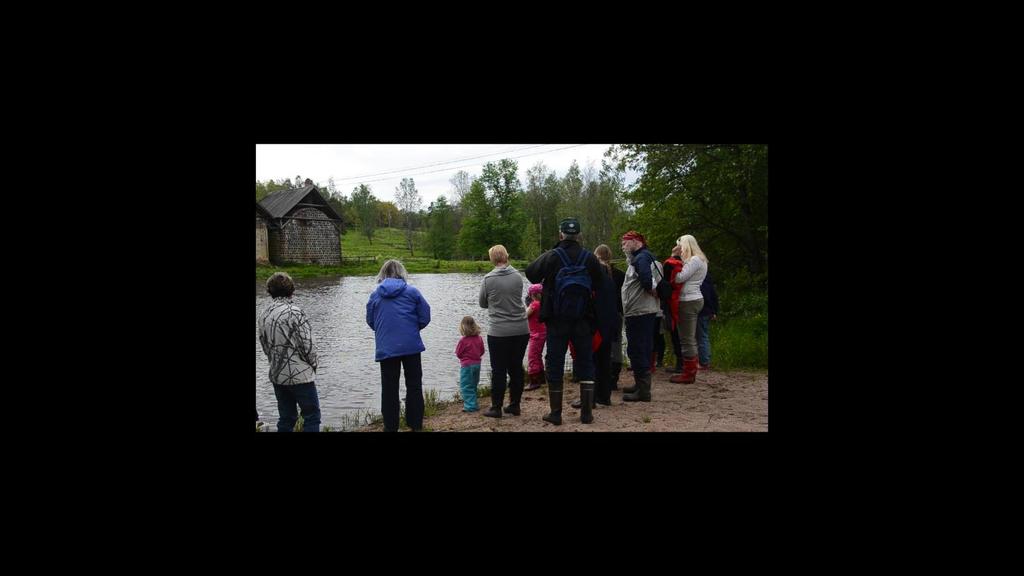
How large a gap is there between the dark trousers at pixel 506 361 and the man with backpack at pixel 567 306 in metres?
0.35

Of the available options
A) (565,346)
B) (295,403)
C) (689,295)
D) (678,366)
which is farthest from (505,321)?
(678,366)

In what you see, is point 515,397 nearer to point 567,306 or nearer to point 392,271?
point 567,306

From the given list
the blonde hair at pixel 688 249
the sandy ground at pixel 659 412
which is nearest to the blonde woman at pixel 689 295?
the blonde hair at pixel 688 249

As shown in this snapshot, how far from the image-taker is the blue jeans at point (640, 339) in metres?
6.20

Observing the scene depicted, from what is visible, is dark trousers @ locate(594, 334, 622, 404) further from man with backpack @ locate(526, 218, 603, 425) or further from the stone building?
the stone building

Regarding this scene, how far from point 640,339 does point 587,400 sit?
1.08 m

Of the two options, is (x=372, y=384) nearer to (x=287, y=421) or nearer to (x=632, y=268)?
(x=287, y=421)

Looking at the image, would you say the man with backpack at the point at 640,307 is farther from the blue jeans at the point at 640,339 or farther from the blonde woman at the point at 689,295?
the blonde woman at the point at 689,295

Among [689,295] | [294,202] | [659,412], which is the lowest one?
[659,412]

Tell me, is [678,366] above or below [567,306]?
below

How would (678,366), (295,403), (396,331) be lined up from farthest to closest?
(678,366) < (396,331) < (295,403)

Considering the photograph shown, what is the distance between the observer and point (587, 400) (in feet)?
18.0

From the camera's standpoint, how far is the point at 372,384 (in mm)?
8656

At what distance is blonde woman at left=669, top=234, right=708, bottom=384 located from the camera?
6793mm
